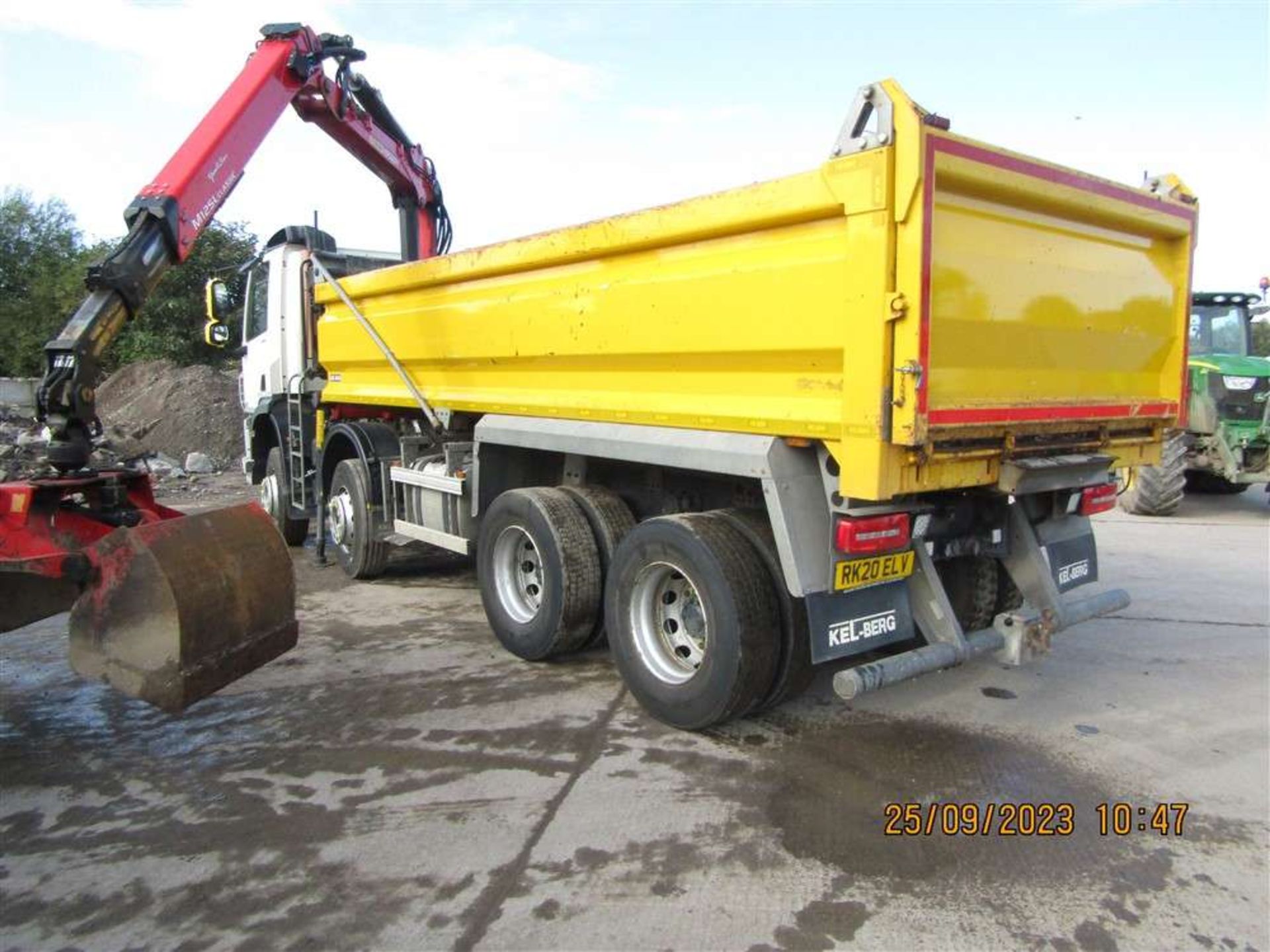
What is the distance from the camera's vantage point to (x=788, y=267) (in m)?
3.52

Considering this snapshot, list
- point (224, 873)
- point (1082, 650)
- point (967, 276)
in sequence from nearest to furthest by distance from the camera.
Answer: point (224, 873) < point (967, 276) < point (1082, 650)

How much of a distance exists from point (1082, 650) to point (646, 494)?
276 centimetres

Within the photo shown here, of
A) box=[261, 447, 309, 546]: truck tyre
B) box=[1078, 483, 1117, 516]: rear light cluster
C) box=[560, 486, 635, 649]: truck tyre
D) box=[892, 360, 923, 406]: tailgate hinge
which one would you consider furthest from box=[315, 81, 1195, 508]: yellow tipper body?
box=[261, 447, 309, 546]: truck tyre

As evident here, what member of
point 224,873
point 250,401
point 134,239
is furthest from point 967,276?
point 250,401

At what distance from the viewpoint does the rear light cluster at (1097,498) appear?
14.3ft

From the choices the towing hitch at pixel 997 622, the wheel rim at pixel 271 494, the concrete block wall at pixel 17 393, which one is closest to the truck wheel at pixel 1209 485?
the towing hitch at pixel 997 622

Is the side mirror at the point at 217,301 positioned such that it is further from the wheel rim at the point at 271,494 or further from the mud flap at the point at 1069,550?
the mud flap at the point at 1069,550

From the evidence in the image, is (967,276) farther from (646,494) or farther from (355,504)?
(355,504)

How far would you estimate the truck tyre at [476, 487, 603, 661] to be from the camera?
15.5 feet

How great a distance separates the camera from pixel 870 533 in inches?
136

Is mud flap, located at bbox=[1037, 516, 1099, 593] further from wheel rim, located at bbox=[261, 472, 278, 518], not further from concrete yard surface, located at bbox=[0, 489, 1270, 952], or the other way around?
wheel rim, located at bbox=[261, 472, 278, 518]

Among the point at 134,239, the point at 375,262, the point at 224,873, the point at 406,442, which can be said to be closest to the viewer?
the point at 224,873

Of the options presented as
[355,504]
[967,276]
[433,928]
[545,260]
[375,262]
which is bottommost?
[433,928]

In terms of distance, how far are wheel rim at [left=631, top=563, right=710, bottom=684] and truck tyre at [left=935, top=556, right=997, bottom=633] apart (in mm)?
1396
